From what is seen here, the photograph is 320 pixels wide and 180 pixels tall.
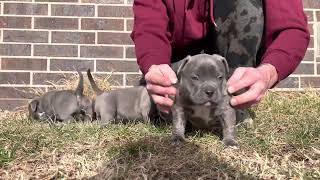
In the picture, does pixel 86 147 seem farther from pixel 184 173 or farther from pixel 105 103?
pixel 105 103

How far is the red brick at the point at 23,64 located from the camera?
545 centimetres

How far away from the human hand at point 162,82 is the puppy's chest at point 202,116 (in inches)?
7.5

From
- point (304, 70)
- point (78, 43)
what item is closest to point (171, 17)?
point (78, 43)

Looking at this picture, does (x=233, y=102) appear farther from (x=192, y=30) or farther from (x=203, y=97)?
(x=192, y=30)

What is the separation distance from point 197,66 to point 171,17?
2.23ft

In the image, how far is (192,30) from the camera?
3.74m

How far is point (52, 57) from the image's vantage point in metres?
5.49

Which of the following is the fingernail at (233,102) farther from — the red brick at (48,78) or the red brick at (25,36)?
the red brick at (25,36)

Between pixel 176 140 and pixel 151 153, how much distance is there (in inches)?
10.5

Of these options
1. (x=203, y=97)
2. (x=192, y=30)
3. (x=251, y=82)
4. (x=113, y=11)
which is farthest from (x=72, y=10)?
(x=251, y=82)

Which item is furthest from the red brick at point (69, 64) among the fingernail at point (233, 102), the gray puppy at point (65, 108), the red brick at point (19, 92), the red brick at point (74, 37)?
the fingernail at point (233, 102)

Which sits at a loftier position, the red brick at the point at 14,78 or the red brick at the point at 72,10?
the red brick at the point at 72,10

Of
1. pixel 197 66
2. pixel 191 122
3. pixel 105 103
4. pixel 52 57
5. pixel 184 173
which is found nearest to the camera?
pixel 184 173

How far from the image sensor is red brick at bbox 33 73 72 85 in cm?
548
